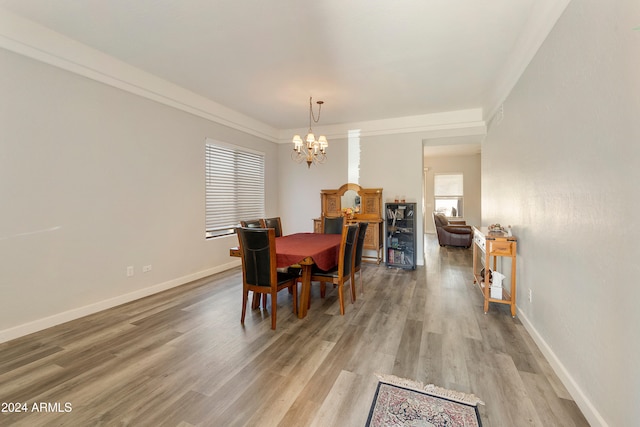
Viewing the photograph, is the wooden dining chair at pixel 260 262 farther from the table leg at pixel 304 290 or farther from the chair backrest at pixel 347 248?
the chair backrest at pixel 347 248

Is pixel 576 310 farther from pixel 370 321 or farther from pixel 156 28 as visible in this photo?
pixel 156 28

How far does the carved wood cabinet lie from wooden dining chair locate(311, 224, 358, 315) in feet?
6.61

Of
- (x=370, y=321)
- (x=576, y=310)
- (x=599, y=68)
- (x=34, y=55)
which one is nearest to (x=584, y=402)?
(x=576, y=310)

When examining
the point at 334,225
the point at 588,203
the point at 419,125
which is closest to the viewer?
the point at 588,203

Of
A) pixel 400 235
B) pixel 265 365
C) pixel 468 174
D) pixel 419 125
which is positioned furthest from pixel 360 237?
pixel 468 174

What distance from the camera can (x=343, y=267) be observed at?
2.96 m

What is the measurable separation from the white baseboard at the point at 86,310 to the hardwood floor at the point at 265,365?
0.09 m

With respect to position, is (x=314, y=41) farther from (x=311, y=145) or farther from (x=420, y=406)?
(x=420, y=406)

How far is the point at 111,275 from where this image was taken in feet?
10.4

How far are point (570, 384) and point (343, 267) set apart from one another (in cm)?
188

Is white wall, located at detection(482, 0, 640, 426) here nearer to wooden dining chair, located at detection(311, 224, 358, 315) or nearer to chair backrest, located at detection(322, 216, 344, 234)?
wooden dining chair, located at detection(311, 224, 358, 315)

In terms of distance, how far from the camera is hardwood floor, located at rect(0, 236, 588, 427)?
159cm

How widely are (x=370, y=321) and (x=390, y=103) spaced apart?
11.3ft

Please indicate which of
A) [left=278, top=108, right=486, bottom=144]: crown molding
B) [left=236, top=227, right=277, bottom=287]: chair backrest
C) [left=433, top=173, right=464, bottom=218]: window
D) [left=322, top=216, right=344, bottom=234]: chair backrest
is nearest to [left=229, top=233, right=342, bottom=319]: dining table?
[left=236, top=227, right=277, bottom=287]: chair backrest
